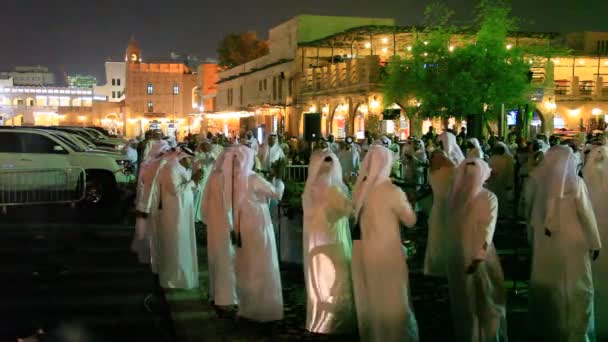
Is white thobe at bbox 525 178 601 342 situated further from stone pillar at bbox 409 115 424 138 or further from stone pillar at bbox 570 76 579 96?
stone pillar at bbox 570 76 579 96

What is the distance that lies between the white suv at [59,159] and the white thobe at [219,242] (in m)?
10.7

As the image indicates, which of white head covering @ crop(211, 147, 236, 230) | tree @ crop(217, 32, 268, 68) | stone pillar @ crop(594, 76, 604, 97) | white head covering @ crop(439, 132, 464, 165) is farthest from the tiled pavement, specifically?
tree @ crop(217, 32, 268, 68)

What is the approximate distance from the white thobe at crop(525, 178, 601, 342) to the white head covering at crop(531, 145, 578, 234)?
0.02 metres

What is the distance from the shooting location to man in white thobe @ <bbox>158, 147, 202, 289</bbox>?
29.5 ft

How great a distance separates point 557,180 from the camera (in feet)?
20.1

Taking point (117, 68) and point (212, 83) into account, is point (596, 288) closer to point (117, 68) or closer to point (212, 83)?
point (212, 83)

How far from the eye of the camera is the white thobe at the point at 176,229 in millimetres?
8977

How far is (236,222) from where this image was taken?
7.22 meters

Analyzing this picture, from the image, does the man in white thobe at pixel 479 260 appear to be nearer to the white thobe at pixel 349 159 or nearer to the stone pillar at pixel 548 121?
the white thobe at pixel 349 159

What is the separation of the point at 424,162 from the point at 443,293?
726 cm

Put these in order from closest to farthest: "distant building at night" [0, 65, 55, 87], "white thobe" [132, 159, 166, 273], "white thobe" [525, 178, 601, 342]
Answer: "white thobe" [525, 178, 601, 342] → "white thobe" [132, 159, 166, 273] → "distant building at night" [0, 65, 55, 87]

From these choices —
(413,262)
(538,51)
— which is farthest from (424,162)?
(538,51)

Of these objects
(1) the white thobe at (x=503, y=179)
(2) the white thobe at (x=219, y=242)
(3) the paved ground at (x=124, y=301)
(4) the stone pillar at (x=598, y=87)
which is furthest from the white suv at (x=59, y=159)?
(4) the stone pillar at (x=598, y=87)

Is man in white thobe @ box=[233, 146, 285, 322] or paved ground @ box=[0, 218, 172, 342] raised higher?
man in white thobe @ box=[233, 146, 285, 322]
